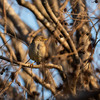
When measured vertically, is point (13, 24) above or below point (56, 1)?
below

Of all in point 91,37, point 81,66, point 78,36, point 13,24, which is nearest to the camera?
point 81,66

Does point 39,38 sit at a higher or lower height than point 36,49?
higher

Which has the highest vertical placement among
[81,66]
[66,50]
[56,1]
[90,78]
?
[56,1]

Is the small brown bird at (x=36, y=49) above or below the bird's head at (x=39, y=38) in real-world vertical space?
below

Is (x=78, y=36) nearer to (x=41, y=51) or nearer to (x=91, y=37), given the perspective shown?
(x=91, y=37)

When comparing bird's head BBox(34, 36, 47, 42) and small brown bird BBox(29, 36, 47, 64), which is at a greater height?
bird's head BBox(34, 36, 47, 42)

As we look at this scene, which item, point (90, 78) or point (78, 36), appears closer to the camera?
point (90, 78)

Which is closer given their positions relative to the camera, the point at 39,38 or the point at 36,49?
the point at 36,49

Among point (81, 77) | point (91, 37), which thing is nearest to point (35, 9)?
point (91, 37)

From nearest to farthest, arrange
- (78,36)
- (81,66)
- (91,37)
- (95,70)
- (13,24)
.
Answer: (95,70) → (81,66) → (91,37) → (78,36) → (13,24)

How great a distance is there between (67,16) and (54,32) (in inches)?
19.8

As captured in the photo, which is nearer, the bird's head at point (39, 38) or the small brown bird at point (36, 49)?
the small brown bird at point (36, 49)

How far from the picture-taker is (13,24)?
4.73m

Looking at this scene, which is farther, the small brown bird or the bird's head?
the bird's head
